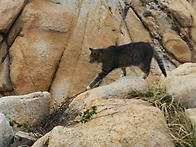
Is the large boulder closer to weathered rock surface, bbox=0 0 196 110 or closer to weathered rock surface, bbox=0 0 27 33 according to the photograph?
weathered rock surface, bbox=0 0 196 110

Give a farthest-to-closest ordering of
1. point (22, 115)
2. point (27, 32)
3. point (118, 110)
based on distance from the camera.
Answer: point (27, 32), point (22, 115), point (118, 110)

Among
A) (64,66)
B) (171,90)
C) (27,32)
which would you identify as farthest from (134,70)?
(171,90)

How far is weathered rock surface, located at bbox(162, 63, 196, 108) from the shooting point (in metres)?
7.36

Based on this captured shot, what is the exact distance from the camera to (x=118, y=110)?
21.8 ft

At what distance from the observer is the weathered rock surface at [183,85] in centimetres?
736

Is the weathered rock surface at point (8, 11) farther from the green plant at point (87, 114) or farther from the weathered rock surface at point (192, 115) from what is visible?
the weathered rock surface at point (192, 115)

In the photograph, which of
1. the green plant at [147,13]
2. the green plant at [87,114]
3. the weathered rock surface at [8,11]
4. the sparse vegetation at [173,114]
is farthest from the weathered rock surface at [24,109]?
the green plant at [147,13]

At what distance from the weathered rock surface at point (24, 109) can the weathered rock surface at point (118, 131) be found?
1442 millimetres

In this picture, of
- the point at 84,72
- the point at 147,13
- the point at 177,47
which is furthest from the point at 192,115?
the point at 147,13

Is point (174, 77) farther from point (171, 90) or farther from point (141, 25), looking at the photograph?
point (141, 25)

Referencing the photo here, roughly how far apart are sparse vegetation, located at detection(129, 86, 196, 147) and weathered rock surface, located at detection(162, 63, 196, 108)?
0.12m

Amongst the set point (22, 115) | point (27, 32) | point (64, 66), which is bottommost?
point (64, 66)

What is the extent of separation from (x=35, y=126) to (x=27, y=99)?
55 cm

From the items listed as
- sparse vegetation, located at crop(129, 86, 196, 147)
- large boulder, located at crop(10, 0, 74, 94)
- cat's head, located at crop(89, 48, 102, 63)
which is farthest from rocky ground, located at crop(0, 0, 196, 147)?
cat's head, located at crop(89, 48, 102, 63)
